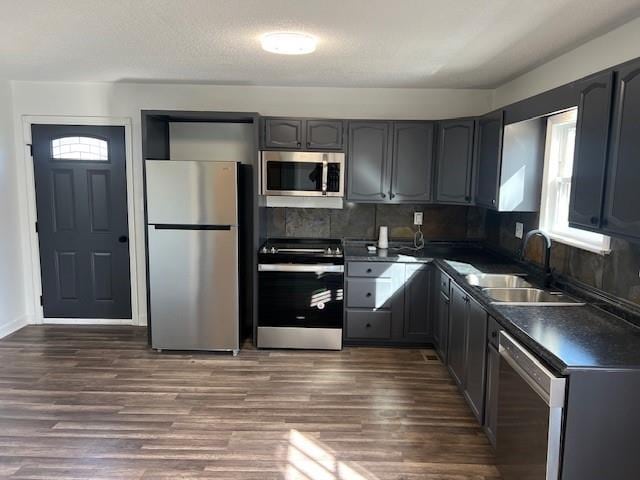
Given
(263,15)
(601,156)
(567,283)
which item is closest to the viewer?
(601,156)

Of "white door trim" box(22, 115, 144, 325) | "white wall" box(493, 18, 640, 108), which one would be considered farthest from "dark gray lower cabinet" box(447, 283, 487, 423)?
"white door trim" box(22, 115, 144, 325)

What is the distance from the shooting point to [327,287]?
4023mm

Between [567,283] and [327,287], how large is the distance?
1886 millimetres

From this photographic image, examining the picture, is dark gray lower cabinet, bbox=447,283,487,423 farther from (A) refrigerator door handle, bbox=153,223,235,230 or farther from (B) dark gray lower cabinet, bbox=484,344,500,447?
(A) refrigerator door handle, bbox=153,223,235,230

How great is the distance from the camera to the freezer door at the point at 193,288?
387 centimetres

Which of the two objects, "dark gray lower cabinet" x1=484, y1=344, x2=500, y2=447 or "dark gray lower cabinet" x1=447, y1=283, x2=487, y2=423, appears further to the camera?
"dark gray lower cabinet" x1=447, y1=283, x2=487, y2=423

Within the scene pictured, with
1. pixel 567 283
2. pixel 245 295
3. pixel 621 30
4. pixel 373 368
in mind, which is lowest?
pixel 373 368

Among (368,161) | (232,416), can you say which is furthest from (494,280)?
(232,416)

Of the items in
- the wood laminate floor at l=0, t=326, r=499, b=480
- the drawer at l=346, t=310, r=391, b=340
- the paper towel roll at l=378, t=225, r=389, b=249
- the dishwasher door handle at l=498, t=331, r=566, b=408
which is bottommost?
the wood laminate floor at l=0, t=326, r=499, b=480

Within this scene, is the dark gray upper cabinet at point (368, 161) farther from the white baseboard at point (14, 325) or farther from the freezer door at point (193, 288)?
the white baseboard at point (14, 325)

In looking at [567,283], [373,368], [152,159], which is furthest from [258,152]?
[567,283]

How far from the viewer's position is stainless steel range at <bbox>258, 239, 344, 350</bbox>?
400 centimetres

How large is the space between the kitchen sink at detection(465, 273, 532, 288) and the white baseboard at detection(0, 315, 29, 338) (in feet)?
14.0

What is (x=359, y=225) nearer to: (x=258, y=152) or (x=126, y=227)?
(x=258, y=152)
